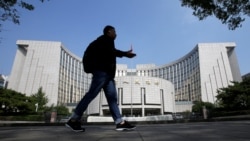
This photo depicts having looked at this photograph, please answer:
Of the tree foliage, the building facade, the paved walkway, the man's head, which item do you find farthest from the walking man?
the building facade

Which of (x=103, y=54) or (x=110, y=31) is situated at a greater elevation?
(x=110, y=31)

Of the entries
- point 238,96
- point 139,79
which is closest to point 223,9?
point 238,96

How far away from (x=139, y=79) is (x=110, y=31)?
74393 mm

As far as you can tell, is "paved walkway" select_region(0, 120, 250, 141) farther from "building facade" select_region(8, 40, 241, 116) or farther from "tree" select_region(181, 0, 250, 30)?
"building facade" select_region(8, 40, 241, 116)

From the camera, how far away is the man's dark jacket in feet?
13.5

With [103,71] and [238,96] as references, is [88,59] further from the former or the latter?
[238,96]

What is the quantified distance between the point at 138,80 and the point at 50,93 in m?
38.7

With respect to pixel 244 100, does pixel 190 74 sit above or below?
above

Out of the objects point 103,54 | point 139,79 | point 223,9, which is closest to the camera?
point 103,54

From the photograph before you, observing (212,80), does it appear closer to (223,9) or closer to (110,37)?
(223,9)

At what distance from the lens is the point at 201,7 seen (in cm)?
971

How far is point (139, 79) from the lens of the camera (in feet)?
257

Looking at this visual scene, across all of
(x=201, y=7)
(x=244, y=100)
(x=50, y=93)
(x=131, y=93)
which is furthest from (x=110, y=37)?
(x=50, y=93)

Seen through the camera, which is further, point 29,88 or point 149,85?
point 29,88
